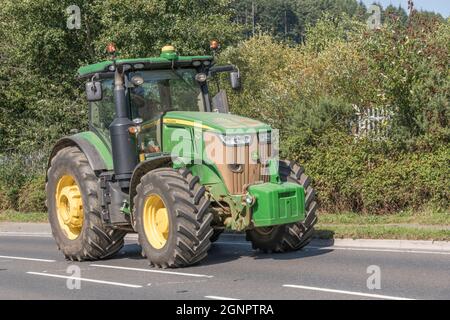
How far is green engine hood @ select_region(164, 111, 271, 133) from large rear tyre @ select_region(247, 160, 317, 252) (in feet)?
2.67

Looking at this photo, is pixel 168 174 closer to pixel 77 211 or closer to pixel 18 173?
pixel 77 211

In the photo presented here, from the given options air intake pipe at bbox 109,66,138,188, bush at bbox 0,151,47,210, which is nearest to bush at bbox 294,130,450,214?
air intake pipe at bbox 109,66,138,188

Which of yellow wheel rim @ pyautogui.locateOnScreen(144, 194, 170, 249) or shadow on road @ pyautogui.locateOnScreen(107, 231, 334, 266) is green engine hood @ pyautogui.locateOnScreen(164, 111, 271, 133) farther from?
shadow on road @ pyautogui.locateOnScreen(107, 231, 334, 266)

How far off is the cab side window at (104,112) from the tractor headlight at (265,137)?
9.05 feet

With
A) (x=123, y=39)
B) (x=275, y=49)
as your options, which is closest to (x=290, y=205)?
(x=123, y=39)

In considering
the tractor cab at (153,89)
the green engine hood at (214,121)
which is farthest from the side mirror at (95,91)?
the green engine hood at (214,121)

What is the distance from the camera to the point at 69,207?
44.8ft

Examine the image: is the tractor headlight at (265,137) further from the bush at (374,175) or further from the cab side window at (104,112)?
the bush at (374,175)

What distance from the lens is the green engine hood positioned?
452 inches

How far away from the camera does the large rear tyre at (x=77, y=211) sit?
41.9ft

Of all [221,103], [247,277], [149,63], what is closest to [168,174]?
[247,277]

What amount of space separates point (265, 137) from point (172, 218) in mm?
1835
